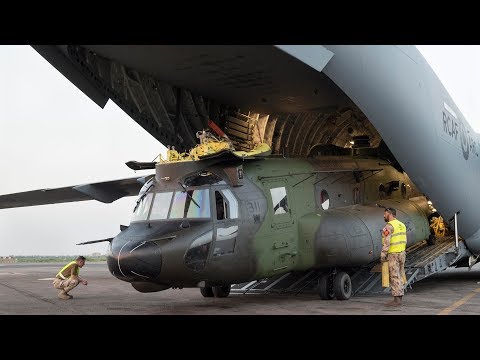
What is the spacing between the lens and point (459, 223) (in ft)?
49.1

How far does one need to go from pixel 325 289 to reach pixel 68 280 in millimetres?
6011

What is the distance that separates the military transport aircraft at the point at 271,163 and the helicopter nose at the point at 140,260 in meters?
0.02

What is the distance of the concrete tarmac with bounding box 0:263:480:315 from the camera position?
10758 millimetres

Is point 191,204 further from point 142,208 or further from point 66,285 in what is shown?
point 66,285

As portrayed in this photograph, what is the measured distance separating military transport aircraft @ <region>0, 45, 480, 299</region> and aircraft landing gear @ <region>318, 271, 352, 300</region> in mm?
29

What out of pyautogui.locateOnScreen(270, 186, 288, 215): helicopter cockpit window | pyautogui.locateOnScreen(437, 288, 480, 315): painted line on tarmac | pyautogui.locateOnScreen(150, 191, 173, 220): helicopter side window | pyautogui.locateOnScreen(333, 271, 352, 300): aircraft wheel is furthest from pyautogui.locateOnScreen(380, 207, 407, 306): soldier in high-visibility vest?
pyautogui.locateOnScreen(150, 191, 173, 220): helicopter side window

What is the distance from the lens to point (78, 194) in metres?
20.7

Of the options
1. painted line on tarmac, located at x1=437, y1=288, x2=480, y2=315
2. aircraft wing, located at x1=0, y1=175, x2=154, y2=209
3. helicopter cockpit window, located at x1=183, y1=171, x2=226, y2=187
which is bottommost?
painted line on tarmac, located at x1=437, y1=288, x2=480, y2=315

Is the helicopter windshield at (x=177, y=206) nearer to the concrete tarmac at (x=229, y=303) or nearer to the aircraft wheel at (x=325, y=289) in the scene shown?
the concrete tarmac at (x=229, y=303)

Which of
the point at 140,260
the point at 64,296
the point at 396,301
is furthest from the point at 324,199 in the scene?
the point at 64,296

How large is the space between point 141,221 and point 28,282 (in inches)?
403

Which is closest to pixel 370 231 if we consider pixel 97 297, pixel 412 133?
pixel 412 133

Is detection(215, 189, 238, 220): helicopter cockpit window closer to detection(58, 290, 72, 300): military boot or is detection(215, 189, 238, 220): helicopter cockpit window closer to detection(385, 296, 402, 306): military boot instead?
detection(385, 296, 402, 306): military boot

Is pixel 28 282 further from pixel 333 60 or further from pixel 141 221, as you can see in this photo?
pixel 333 60
